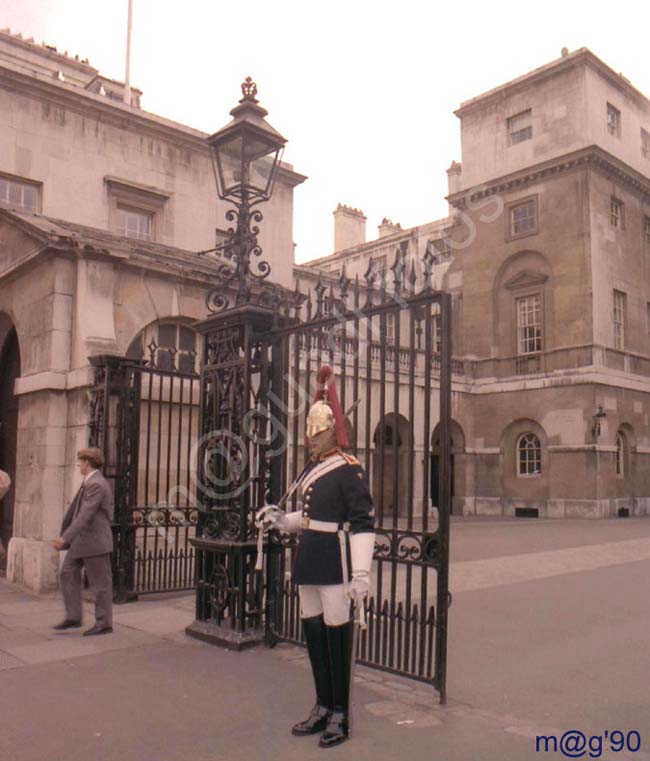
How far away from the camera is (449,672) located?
6199 mm

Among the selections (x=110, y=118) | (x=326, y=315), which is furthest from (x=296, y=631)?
(x=110, y=118)

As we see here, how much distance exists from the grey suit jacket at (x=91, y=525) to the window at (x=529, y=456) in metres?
21.5

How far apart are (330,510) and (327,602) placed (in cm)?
57

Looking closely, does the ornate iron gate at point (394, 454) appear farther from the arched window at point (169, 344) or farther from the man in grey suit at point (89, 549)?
the arched window at point (169, 344)

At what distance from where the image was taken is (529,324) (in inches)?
1115

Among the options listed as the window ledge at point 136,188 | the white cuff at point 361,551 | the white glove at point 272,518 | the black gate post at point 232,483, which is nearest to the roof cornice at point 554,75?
the window ledge at point 136,188

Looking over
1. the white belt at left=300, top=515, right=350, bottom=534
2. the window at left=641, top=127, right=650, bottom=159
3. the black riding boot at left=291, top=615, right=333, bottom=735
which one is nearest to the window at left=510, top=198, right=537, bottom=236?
the window at left=641, top=127, right=650, bottom=159

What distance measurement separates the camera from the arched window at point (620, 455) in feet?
88.6

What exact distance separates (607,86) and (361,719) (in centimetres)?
2817

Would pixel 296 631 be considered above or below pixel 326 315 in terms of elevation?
below

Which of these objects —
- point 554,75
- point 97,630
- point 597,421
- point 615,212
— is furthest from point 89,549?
point 554,75

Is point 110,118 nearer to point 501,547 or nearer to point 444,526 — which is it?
point 501,547

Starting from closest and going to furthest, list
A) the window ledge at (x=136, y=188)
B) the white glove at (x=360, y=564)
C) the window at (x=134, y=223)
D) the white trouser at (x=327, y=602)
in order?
the white glove at (x=360, y=564)
the white trouser at (x=327, y=602)
the window ledge at (x=136, y=188)
the window at (x=134, y=223)

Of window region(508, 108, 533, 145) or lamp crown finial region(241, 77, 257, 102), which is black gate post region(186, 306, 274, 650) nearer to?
lamp crown finial region(241, 77, 257, 102)
